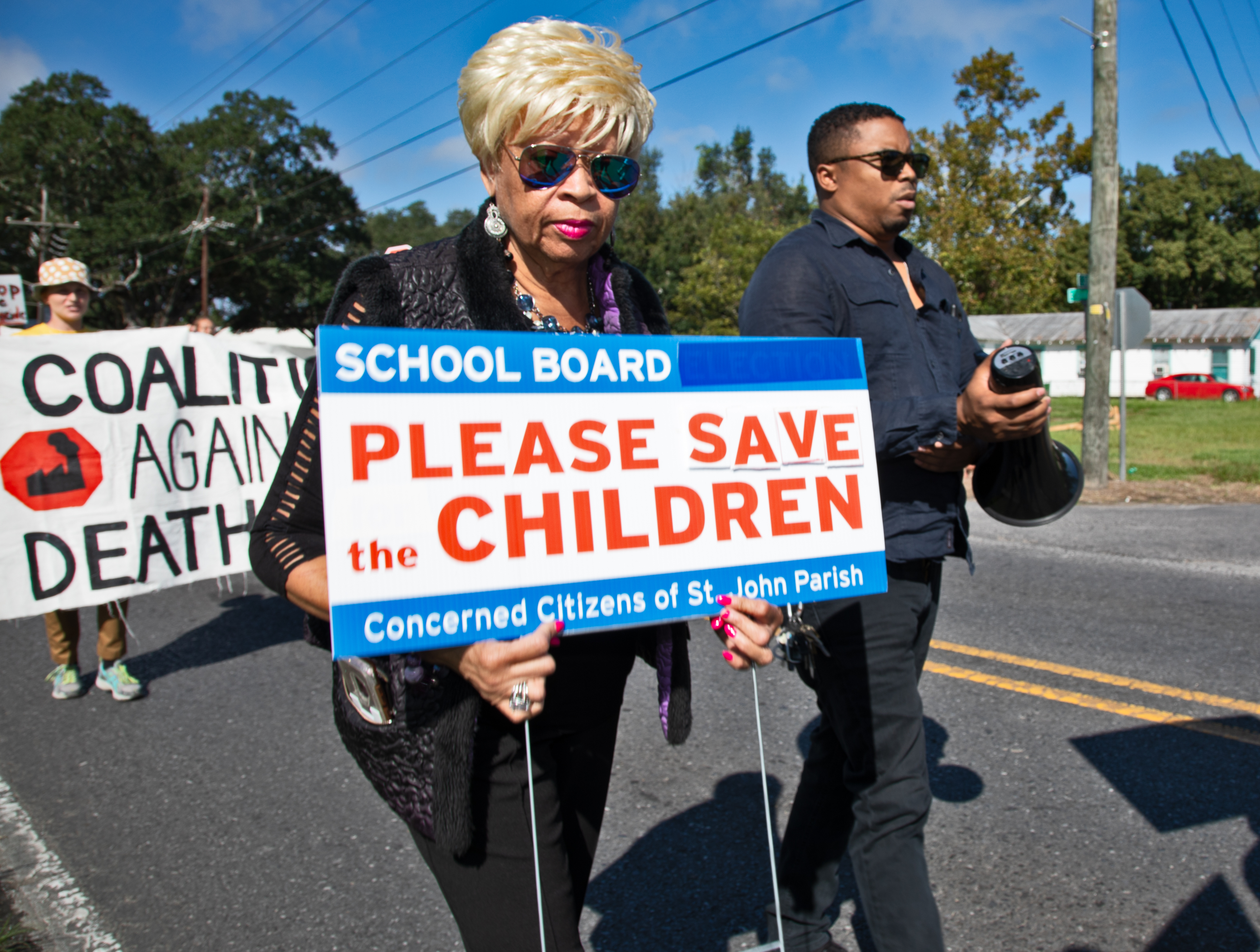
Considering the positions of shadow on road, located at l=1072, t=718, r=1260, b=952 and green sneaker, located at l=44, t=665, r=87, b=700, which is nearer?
shadow on road, located at l=1072, t=718, r=1260, b=952

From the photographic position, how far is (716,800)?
3.29 meters

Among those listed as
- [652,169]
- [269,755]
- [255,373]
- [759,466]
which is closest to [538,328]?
[759,466]

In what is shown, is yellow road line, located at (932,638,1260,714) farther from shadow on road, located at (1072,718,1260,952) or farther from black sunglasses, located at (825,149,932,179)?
black sunglasses, located at (825,149,932,179)

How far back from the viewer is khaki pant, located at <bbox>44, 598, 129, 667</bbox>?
462 centimetres

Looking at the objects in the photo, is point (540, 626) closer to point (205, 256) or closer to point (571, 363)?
point (571, 363)

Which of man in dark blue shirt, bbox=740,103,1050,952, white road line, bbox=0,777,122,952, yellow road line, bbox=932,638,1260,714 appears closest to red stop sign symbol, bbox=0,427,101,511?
white road line, bbox=0,777,122,952

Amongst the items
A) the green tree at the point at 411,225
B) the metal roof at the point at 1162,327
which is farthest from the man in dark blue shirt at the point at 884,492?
the green tree at the point at 411,225

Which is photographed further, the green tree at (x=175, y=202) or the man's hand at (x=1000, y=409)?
the green tree at (x=175, y=202)

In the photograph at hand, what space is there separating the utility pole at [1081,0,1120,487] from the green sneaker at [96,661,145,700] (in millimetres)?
9810

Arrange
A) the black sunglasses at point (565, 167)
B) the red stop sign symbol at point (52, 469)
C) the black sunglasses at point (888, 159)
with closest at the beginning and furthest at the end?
1. the black sunglasses at point (565, 167)
2. the black sunglasses at point (888, 159)
3. the red stop sign symbol at point (52, 469)

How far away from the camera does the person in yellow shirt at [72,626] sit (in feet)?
15.2

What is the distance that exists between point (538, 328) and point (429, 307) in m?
0.20

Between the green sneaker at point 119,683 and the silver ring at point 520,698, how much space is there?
4.19 meters

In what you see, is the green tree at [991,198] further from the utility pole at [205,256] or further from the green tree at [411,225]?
the green tree at [411,225]
